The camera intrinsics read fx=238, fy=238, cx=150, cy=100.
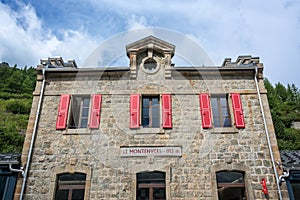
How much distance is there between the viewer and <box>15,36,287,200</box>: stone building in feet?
25.8

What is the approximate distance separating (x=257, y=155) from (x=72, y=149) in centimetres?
643

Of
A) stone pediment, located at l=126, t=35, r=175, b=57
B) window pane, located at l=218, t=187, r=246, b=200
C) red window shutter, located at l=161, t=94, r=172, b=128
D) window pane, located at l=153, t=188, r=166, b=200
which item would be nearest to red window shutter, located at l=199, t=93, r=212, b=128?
red window shutter, located at l=161, t=94, r=172, b=128

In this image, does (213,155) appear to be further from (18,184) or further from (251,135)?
(18,184)

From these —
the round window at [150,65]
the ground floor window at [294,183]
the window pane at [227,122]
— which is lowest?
the ground floor window at [294,183]

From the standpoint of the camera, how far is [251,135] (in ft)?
28.0

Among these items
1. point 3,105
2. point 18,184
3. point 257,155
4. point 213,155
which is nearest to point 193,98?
point 213,155

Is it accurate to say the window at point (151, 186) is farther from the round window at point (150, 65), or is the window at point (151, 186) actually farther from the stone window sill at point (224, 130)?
the round window at point (150, 65)

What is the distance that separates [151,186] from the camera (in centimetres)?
794

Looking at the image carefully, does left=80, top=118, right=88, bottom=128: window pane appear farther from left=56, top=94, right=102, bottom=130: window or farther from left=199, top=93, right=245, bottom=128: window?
left=199, top=93, right=245, bottom=128: window

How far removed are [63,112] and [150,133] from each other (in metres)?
3.35

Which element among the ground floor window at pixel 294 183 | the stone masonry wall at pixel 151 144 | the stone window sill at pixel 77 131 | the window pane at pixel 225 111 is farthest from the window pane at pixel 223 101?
the stone window sill at pixel 77 131

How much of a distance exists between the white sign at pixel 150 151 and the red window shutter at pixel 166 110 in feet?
2.79

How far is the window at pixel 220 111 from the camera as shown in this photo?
8.98m

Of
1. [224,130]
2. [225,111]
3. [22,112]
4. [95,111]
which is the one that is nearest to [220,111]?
[225,111]
